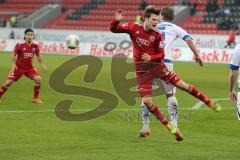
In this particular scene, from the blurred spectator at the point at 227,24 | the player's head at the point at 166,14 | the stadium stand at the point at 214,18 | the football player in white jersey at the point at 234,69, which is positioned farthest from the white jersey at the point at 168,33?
the blurred spectator at the point at 227,24

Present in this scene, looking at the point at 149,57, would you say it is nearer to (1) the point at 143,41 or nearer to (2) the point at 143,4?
(1) the point at 143,41

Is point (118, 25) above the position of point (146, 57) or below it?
above

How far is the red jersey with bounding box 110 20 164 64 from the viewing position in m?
10.3

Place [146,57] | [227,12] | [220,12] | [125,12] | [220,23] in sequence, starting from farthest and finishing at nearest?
[125,12] → [220,12] → [227,12] → [220,23] → [146,57]

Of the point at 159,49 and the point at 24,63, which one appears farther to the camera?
the point at 24,63

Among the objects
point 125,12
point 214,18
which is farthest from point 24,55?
point 125,12

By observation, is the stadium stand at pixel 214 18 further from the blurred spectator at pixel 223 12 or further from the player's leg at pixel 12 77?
the player's leg at pixel 12 77

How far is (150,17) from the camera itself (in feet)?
33.8

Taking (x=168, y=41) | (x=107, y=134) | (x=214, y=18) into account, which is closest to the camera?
(x=168, y=41)

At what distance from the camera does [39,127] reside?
12227mm

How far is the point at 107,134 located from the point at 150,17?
8.11ft

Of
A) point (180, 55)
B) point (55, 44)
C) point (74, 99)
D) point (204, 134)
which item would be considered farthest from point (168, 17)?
point (55, 44)

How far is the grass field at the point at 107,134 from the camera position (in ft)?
30.9

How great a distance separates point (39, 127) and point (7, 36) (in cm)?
4007
